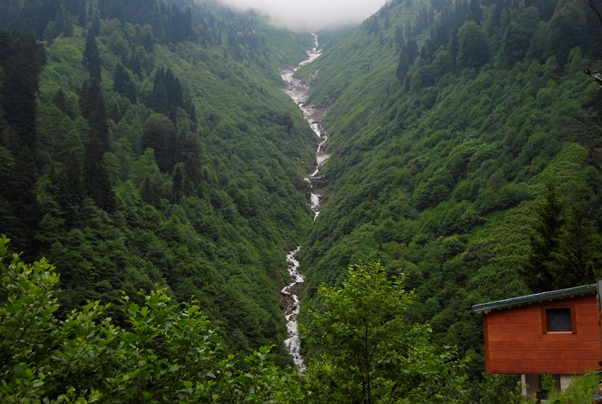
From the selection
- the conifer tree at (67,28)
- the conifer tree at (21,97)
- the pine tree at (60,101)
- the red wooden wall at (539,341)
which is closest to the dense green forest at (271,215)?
the conifer tree at (21,97)

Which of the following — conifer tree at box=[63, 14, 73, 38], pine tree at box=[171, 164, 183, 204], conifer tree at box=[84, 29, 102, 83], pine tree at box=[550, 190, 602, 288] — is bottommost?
pine tree at box=[550, 190, 602, 288]

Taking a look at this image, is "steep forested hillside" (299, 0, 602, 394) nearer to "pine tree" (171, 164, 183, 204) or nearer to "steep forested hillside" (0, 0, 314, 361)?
"steep forested hillside" (0, 0, 314, 361)

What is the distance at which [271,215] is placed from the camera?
108 m

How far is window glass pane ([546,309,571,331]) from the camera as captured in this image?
21.8 meters

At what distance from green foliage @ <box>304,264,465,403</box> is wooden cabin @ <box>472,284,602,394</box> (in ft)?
25.9

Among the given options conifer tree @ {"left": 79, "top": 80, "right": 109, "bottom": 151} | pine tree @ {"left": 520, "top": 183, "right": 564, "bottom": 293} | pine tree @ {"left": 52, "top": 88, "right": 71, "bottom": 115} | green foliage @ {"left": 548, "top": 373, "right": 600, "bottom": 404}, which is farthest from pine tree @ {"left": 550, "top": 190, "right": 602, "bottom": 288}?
pine tree @ {"left": 52, "top": 88, "right": 71, "bottom": 115}

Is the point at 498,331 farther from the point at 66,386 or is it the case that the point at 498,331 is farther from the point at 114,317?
the point at 114,317

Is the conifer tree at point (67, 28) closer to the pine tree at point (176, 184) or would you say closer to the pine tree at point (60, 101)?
the pine tree at point (60, 101)

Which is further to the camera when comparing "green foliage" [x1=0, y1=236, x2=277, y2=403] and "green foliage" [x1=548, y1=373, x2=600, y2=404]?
"green foliage" [x1=548, y1=373, x2=600, y2=404]

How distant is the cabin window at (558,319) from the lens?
71.6ft

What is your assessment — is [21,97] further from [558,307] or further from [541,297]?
[558,307]

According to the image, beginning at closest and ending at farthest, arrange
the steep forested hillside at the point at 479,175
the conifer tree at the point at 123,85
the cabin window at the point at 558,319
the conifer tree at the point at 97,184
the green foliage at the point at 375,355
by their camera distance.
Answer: the green foliage at the point at 375,355 → the cabin window at the point at 558,319 → the steep forested hillside at the point at 479,175 → the conifer tree at the point at 97,184 → the conifer tree at the point at 123,85

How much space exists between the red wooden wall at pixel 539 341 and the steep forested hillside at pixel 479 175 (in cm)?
1144

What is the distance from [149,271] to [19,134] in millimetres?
29132
